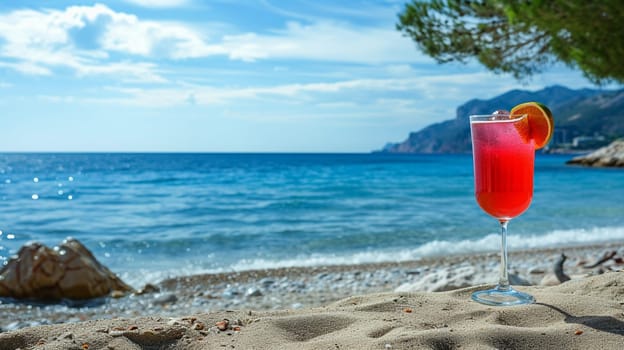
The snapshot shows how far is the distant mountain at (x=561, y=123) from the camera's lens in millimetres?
81688

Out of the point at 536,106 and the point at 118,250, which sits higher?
the point at 536,106

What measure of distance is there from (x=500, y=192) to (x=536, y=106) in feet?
1.43

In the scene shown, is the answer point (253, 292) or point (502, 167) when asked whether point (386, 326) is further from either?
point (253, 292)

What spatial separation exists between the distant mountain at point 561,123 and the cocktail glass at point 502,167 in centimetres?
5864

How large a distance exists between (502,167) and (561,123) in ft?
315

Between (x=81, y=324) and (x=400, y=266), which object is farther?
(x=400, y=266)

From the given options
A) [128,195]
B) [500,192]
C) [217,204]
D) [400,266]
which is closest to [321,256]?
[400,266]

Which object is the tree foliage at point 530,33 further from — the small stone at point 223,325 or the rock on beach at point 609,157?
the rock on beach at point 609,157

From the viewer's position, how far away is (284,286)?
6840 mm

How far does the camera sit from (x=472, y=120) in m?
2.71

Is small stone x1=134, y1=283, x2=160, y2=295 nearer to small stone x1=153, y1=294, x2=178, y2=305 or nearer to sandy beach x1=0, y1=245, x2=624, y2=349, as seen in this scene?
small stone x1=153, y1=294, x2=178, y2=305

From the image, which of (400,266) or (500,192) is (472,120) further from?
(400,266)

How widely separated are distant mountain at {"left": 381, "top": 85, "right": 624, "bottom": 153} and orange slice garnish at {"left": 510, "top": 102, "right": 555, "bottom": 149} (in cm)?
5876

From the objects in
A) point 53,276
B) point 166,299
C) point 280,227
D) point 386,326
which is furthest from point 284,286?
point 280,227
